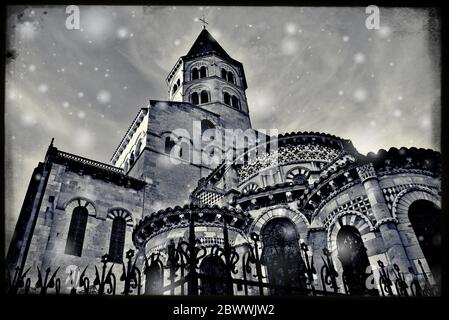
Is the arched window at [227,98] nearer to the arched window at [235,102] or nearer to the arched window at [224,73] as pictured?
the arched window at [235,102]

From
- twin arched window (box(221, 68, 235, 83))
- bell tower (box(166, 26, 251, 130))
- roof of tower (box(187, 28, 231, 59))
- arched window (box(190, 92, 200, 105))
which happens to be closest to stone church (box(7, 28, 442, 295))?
bell tower (box(166, 26, 251, 130))

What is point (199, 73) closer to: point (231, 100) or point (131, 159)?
point (231, 100)

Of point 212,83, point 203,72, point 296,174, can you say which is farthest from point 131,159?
point 296,174

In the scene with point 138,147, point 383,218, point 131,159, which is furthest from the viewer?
point 131,159

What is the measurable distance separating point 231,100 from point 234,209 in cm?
1724

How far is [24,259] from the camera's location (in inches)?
495

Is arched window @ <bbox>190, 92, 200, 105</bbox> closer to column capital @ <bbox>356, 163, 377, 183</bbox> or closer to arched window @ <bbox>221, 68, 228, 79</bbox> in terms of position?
arched window @ <bbox>221, 68, 228, 79</bbox>

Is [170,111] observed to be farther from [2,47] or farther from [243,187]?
[2,47]

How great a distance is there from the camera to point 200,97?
90.6 feet

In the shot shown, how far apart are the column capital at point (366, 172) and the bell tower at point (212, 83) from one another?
1674 cm

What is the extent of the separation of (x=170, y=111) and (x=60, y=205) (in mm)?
10727

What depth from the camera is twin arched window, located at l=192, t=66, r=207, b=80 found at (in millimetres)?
28781

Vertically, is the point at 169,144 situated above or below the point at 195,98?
below
